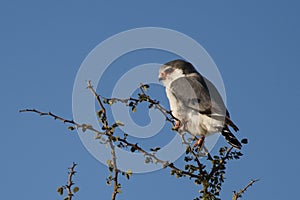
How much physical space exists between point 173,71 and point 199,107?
1.04 m

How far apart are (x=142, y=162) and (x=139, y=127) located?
2.34 ft

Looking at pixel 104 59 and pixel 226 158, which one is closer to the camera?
pixel 226 158

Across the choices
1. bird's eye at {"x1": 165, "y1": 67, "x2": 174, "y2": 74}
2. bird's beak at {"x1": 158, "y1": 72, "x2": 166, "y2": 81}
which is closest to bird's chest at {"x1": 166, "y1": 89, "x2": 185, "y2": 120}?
bird's beak at {"x1": 158, "y1": 72, "x2": 166, "y2": 81}

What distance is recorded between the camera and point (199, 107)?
6906 millimetres

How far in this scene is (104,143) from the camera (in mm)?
3881

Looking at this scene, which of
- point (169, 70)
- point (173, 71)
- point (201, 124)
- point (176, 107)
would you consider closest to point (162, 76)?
point (169, 70)

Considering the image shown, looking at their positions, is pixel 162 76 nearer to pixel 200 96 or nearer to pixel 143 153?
pixel 200 96

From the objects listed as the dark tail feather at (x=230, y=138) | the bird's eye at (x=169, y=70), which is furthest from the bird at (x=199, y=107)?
the bird's eye at (x=169, y=70)

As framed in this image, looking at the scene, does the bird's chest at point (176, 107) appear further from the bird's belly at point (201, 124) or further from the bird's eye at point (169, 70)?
the bird's eye at point (169, 70)

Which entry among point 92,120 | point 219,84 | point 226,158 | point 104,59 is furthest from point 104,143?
point 219,84

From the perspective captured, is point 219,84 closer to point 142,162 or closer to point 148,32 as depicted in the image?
point 148,32

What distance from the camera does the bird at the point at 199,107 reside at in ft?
22.1

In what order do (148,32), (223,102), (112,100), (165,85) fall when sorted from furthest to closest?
(165,85)
(223,102)
(148,32)
(112,100)

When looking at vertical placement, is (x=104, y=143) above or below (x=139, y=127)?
below
